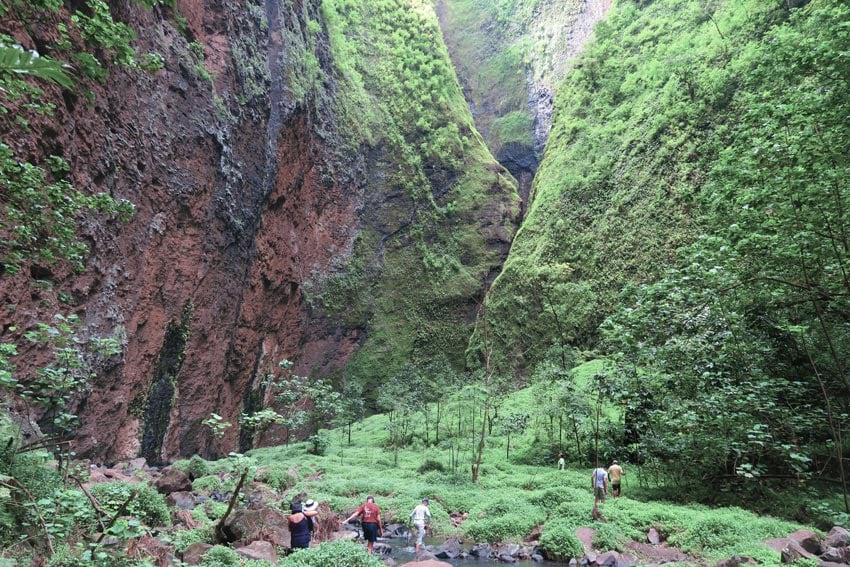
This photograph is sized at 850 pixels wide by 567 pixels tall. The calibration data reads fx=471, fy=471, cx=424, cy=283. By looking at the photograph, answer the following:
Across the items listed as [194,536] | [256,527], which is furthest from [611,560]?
[194,536]

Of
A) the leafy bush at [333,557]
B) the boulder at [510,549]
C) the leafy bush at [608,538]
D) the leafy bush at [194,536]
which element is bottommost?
the boulder at [510,549]

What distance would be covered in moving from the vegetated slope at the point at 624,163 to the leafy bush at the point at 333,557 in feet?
72.3

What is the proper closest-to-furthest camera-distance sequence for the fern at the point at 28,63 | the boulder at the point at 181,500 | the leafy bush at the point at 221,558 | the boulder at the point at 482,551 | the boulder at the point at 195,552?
the fern at the point at 28,63 < the leafy bush at the point at 221,558 < the boulder at the point at 195,552 < the boulder at the point at 482,551 < the boulder at the point at 181,500

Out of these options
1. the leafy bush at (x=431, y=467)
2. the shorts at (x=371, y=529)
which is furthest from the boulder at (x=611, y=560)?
the leafy bush at (x=431, y=467)

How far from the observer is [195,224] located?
743 inches

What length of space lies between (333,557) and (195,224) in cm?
1590

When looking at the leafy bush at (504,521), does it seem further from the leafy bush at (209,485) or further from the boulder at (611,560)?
the leafy bush at (209,485)

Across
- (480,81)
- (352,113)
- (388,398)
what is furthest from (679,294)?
(480,81)

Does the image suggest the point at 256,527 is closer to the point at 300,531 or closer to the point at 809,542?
the point at 300,531

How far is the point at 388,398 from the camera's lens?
26.1 m

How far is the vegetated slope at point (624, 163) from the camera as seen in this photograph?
85.4 feet

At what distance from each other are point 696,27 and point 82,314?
37.6 metres

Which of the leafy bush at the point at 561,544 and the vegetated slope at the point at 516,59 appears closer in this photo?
the leafy bush at the point at 561,544

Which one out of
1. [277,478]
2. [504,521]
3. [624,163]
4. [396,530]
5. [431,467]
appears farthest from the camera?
[624,163]
